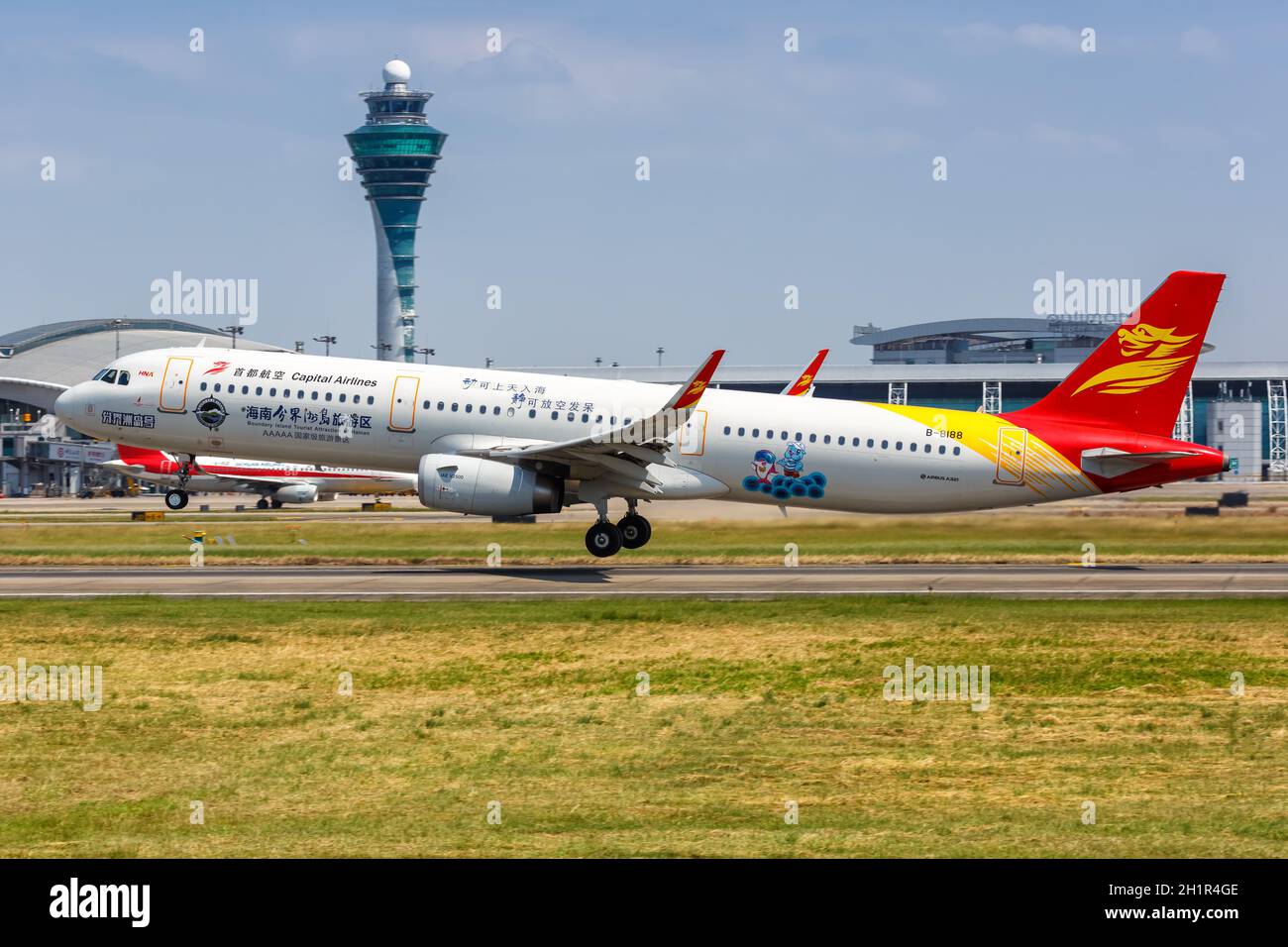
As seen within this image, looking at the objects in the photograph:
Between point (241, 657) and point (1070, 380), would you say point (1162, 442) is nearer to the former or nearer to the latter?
point (1070, 380)

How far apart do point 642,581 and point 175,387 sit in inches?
561

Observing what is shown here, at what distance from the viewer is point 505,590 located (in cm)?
3306

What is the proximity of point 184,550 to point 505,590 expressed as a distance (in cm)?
1704

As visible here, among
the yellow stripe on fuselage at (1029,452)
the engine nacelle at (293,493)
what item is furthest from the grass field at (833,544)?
the engine nacelle at (293,493)

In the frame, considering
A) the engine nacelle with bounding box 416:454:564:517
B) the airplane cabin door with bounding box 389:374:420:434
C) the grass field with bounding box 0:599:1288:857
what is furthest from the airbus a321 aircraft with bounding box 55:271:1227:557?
the grass field with bounding box 0:599:1288:857

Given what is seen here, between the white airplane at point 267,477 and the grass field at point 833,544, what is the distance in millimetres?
39538

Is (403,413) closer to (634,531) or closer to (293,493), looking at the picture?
(634,531)

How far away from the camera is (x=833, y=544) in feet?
134

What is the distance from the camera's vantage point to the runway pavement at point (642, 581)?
32219 millimetres

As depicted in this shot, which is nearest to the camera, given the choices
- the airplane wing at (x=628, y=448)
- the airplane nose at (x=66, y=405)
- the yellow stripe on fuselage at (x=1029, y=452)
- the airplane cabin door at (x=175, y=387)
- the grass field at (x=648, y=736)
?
the grass field at (x=648, y=736)

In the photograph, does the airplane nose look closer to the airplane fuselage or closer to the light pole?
the airplane fuselage

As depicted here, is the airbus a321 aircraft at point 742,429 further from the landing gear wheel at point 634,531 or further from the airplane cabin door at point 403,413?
the landing gear wheel at point 634,531
